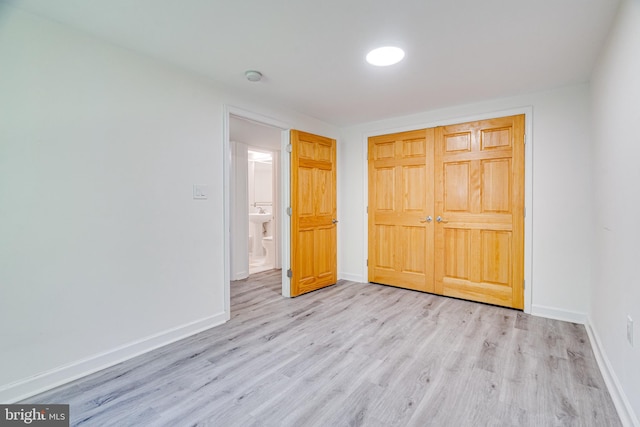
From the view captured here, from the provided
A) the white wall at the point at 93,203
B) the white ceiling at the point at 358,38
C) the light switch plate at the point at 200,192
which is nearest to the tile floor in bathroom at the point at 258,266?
the white wall at the point at 93,203

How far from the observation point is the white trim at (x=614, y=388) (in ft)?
4.65

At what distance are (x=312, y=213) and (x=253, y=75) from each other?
1.75 m

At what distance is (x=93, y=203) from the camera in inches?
77.1

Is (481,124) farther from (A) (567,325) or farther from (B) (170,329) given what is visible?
(B) (170,329)

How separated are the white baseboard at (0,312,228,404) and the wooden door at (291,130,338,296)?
4.32 feet

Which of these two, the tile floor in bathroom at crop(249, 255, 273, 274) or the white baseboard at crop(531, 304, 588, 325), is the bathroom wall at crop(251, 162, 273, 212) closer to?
the tile floor in bathroom at crop(249, 255, 273, 274)

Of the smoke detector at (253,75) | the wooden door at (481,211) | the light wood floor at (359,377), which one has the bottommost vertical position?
the light wood floor at (359,377)

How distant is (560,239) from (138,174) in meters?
3.73

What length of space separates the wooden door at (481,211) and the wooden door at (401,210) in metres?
0.13

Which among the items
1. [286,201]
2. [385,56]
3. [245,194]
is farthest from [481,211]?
[245,194]

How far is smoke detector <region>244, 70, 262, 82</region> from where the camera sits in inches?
96.5

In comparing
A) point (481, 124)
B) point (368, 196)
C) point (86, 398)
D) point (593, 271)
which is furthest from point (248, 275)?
point (593, 271)

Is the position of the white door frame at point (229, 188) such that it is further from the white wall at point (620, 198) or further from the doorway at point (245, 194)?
the white wall at point (620, 198)

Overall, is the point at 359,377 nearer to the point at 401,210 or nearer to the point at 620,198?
the point at 620,198
